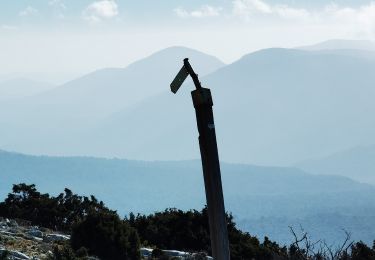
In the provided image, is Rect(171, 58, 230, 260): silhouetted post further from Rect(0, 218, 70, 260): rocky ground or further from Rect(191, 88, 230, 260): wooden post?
Rect(0, 218, 70, 260): rocky ground

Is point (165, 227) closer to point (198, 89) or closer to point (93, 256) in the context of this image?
point (93, 256)

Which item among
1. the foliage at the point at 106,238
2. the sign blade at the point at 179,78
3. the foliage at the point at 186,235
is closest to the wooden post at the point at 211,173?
the sign blade at the point at 179,78

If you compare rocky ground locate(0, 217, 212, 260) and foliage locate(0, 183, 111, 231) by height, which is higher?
foliage locate(0, 183, 111, 231)

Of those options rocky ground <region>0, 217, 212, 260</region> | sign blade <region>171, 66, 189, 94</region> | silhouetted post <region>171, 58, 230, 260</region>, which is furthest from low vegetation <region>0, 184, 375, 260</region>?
sign blade <region>171, 66, 189, 94</region>

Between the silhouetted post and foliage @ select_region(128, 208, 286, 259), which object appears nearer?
the silhouetted post

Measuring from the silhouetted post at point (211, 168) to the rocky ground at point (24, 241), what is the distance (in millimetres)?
8642

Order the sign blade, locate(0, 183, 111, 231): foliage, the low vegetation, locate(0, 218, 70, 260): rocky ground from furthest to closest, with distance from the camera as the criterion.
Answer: locate(0, 183, 111, 231): foliage, the low vegetation, locate(0, 218, 70, 260): rocky ground, the sign blade

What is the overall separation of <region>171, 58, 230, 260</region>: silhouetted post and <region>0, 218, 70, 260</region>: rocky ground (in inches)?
340

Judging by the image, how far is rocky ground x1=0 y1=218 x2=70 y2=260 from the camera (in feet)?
52.7

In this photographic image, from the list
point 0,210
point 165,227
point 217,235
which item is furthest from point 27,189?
point 217,235

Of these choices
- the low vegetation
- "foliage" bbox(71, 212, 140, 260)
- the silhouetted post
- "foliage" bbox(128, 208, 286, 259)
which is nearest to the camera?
the silhouetted post

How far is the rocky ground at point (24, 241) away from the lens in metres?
16.1

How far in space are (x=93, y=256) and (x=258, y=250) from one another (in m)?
5.54

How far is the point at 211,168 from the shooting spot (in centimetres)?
679
